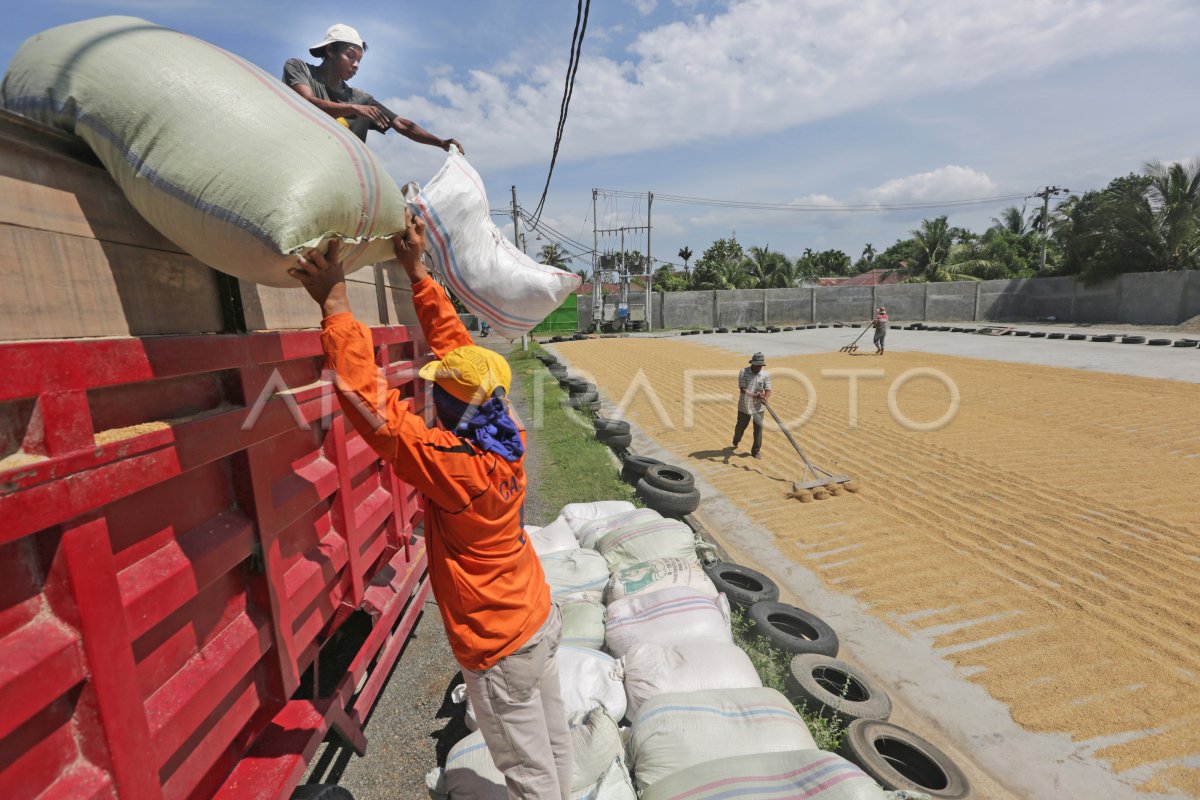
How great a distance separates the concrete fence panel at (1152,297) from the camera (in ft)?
84.2

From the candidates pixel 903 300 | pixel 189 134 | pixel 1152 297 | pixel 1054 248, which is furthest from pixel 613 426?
pixel 1054 248

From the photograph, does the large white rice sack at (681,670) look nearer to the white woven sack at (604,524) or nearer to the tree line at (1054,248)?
the white woven sack at (604,524)

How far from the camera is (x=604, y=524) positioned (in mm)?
4520

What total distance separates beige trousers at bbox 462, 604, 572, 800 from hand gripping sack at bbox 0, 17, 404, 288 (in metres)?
1.44

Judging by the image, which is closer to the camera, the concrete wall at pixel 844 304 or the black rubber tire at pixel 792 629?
the black rubber tire at pixel 792 629

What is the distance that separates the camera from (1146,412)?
972 cm

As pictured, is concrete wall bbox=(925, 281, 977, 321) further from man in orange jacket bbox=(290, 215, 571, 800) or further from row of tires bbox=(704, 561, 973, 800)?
man in orange jacket bbox=(290, 215, 571, 800)

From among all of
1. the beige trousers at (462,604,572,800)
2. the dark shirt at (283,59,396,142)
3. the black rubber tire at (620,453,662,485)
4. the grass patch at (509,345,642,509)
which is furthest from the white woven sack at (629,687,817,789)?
the black rubber tire at (620,453,662,485)

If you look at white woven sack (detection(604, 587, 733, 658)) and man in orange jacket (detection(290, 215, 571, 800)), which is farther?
white woven sack (detection(604, 587, 733, 658))

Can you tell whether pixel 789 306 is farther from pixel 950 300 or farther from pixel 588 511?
pixel 588 511

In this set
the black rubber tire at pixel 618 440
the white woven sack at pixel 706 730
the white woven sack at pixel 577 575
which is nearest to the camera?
the white woven sack at pixel 706 730

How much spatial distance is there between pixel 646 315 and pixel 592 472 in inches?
1109

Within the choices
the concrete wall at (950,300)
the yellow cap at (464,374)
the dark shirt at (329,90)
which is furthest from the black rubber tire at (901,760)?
the concrete wall at (950,300)

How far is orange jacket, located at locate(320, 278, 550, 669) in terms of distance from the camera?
1.73 meters
